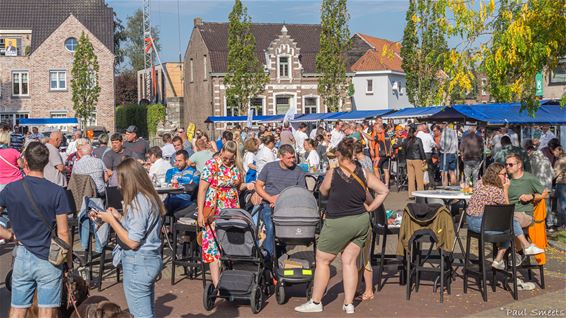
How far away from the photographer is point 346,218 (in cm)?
873

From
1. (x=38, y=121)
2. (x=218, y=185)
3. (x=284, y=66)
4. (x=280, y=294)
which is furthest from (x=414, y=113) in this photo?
(x=284, y=66)

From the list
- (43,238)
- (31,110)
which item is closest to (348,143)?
(43,238)

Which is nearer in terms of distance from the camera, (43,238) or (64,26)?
(43,238)

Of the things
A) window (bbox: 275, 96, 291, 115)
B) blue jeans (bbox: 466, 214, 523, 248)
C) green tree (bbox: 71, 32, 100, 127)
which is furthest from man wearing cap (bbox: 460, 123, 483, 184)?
green tree (bbox: 71, 32, 100, 127)

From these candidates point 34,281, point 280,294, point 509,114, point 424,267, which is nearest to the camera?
point 34,281

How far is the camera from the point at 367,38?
73.9 m

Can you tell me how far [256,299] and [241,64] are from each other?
43.9 m

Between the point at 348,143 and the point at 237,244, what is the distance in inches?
69.6

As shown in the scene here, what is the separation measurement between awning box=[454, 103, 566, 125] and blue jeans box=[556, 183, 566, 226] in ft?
10.3

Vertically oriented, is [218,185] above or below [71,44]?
below

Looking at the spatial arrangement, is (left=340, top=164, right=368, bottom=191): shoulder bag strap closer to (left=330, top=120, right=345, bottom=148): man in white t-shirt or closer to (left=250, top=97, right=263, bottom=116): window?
(left=330, top=120, right=345, bottom=148): man in white t-shirt

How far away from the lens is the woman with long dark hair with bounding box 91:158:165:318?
648 centimetres

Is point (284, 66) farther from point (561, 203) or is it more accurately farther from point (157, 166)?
point (157, 166)

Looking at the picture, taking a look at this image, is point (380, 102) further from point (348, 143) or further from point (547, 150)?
point (348, 143)
